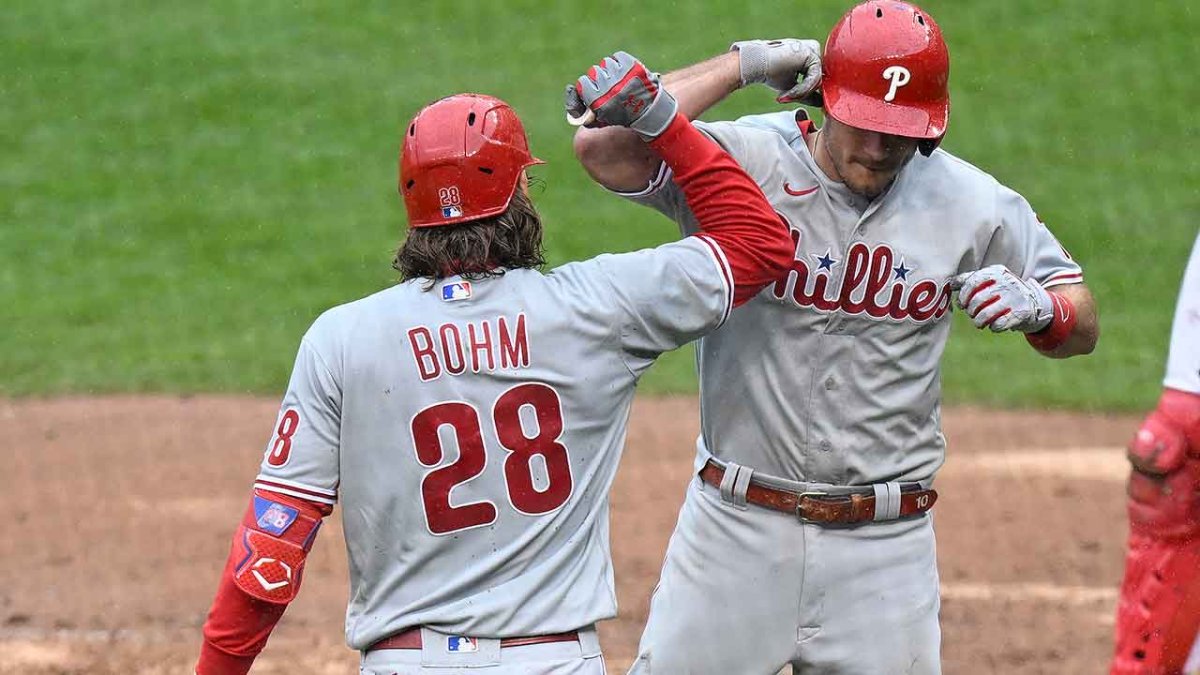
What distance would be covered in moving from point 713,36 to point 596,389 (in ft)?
40.6

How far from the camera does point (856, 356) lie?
3969 millimetres

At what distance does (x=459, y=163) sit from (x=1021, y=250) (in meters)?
1.43

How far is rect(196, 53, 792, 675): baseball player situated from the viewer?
3.31 metres

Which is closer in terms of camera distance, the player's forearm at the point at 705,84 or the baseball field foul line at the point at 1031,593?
the player's forearm at the point at 705,84

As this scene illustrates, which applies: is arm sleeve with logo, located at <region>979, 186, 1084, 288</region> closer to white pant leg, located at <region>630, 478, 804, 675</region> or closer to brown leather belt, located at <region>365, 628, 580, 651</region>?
white pant leg, located at <region>630, 478, 804, 675</region>

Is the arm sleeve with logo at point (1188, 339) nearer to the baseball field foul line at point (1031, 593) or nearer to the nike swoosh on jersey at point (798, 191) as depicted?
the nike swoosh on jersey at point (798, 191)

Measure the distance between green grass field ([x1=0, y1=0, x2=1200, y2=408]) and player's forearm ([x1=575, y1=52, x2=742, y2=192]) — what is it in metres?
5.68

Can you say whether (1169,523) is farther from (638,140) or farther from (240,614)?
(240,614)

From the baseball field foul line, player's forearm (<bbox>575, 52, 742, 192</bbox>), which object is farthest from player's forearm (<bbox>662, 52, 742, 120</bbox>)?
the baseball field foul line

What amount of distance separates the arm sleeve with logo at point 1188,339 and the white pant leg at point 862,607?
88cm

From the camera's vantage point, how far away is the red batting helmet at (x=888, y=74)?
382 cm

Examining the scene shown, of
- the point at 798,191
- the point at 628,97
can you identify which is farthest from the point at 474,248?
the point at 798,191

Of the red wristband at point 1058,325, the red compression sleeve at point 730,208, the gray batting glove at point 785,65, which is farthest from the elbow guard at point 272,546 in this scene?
the red wristband at point 1058,325

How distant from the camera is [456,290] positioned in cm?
335
